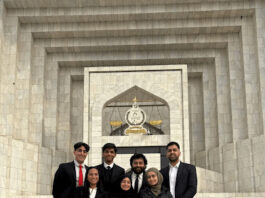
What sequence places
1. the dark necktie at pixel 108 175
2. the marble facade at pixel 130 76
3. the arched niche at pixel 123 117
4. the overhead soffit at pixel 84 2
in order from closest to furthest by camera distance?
1. the dark necktie at pixel 108 175
2. the marble facade at pixel 130 76
3. the overhead soffit at pixel 84 2
4. the arched niche at pixel 123 117

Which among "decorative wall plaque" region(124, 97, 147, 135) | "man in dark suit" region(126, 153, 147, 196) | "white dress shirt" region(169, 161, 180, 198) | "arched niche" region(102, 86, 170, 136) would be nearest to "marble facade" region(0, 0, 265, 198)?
"decorative wall plaque" region(124, 97, 147, 135)

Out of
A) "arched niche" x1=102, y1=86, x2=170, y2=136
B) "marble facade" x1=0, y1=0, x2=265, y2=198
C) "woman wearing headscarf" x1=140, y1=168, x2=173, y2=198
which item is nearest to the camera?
"woman wearing headscarf" x1=140, y1=168, x2=173, y2=198

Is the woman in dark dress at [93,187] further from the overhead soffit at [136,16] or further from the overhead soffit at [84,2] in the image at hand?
the overhead soffit at [136,16]

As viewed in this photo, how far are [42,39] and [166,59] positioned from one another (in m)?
5.13

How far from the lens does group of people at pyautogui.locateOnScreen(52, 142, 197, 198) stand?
6.14m

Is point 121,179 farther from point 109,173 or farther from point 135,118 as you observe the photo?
point 135,118

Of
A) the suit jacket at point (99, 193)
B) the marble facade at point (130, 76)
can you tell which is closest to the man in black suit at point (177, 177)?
the suit jacket at point (99, 193)

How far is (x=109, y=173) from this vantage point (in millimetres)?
6660

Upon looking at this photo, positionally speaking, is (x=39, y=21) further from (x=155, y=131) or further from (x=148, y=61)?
(x=155, y=131)

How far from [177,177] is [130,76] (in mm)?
13103

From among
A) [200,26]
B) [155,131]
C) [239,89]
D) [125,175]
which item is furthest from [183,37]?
[125,175]

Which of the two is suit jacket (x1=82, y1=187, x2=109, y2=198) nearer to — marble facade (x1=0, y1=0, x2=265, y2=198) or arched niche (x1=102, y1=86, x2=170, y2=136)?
marble facade (x1=0, y1=0, x2=265, y2=198)

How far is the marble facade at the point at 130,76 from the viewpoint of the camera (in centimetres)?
1877

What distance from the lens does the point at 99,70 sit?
19469 millimetres
